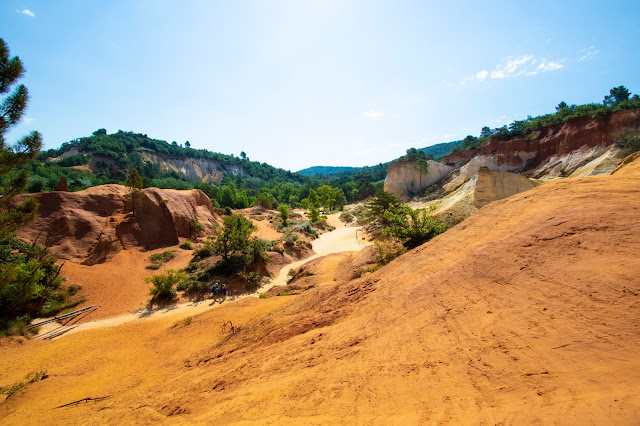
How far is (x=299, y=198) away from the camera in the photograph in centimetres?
7800

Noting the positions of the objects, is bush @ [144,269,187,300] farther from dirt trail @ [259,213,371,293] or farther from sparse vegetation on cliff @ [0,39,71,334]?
dirt trail @ [259,213,371,293]

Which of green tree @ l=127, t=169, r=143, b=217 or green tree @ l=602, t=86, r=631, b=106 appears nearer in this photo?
green tree @ l=127, t=169, r=143, b=217

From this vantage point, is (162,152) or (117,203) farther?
(162,152)

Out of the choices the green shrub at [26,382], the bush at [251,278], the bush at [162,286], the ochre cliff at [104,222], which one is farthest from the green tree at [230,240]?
the green shrub at [26,382]

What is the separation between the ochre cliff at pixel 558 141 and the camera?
31.8 m

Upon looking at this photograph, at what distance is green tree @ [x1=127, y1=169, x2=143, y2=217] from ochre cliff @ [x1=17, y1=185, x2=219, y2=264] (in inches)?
14.5

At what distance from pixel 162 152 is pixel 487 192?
305 feet

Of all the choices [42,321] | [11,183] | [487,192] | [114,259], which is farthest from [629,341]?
[114,259]

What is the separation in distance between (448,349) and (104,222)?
26338 millimetres

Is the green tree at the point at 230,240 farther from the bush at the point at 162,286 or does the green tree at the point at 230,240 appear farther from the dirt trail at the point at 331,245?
the dirt trail at the point at 331,245

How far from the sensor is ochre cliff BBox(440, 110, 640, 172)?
104 ft

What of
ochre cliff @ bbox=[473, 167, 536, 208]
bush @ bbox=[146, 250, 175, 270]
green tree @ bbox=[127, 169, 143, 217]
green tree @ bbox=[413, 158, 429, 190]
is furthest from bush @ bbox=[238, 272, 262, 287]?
green tree @ bbox=[413, 158, 429, 190]

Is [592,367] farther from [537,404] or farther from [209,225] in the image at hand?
[209,225]

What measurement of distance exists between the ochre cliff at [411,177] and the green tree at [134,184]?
4416 cm
